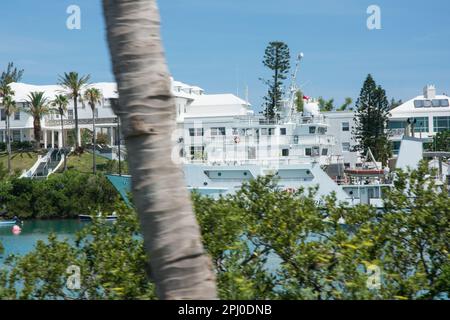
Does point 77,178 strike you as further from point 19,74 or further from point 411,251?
point 411,251

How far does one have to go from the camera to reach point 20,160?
55.7 m

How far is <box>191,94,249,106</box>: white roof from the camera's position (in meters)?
57.0

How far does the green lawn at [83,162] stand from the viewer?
51703 millimetres

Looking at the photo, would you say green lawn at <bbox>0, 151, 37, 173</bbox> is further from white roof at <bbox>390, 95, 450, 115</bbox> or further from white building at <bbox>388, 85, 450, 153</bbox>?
white roof at <bbox>390, 95, 450, 115</bbox>

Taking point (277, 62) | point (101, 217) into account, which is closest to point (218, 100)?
point (277, 62)

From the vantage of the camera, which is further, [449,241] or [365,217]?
[365,217]

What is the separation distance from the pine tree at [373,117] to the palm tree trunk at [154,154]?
166 feet

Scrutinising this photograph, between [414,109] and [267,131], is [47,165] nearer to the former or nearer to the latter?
[267,131]

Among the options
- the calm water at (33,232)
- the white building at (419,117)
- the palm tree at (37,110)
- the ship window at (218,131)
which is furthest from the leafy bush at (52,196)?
the white building at (419,117)

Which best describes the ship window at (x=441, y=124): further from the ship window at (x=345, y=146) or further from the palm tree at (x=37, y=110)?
the palm tree at (x=37, y=110)

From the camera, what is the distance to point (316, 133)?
41906 mm

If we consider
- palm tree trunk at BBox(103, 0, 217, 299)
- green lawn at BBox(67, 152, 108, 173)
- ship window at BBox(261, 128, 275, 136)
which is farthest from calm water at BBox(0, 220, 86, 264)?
palm tree trunk at BBox(103, 0, 217, 299)
